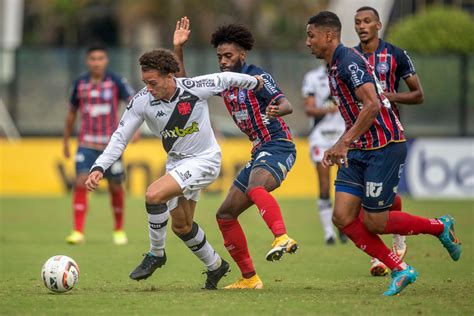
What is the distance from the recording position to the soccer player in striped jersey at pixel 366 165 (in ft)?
28.5

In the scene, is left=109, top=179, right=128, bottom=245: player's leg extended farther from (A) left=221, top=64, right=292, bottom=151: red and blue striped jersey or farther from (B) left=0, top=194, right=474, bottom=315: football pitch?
(A) left=221, top=64, right=292, bottom=151: red and blue striped jersey

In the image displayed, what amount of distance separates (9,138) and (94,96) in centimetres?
958

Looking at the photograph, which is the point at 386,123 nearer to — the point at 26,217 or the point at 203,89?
the point at 203,89

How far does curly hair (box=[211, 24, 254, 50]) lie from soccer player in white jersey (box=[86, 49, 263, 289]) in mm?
461

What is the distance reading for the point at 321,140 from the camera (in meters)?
14.1

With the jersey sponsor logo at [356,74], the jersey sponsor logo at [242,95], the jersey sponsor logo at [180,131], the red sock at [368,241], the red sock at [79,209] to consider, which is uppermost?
the jersey sponsor logo at [356,74]

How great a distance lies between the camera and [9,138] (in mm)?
23359

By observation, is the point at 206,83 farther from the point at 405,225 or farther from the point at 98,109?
the point at 98,109

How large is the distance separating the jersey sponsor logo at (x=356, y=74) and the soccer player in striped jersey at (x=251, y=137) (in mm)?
820

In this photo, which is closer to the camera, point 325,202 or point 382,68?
point 382,68

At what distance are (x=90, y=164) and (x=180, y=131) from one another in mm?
5146

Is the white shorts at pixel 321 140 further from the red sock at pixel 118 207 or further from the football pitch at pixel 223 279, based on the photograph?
the red sock at pixel 118 207

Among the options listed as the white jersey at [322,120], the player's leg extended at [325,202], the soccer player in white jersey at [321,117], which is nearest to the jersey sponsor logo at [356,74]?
the player's leg extended at [325,202]

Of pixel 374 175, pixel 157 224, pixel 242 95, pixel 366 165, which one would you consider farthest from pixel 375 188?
pixel 157 224
